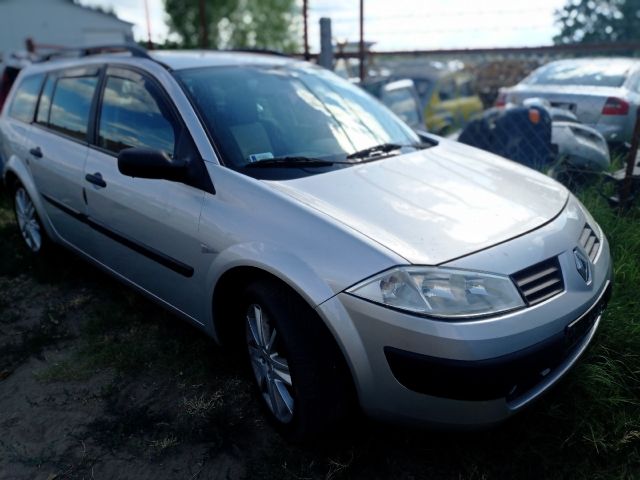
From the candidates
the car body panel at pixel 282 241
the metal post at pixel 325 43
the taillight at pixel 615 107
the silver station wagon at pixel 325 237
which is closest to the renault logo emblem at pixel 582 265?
the silver station wagon at pixel 325 237

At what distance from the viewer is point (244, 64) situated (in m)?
3.11

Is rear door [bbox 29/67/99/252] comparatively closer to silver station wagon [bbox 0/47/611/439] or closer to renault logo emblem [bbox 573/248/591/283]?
silver station wagon [bbox 0/47/611/439]

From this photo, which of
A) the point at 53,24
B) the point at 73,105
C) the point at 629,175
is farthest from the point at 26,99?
the point at 53,24

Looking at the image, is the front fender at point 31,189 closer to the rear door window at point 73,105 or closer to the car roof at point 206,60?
the rear door window at point 73,105

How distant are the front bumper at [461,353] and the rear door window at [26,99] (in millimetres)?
3259

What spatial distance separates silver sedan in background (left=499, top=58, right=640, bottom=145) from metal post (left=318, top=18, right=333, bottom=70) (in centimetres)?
255

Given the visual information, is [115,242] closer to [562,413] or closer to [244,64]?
[244,64]

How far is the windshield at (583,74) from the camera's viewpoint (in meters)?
6.44

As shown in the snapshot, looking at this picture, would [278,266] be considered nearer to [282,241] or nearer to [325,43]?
[282,241]

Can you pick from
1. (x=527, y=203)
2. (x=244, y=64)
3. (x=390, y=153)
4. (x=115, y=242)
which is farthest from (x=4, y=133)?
(x=527, y=203)

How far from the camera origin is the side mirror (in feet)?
7.72

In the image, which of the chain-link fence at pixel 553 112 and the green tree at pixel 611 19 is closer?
the chain-link fence at pixel 553 112

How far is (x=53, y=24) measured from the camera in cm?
2559

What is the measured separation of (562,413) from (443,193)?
1.07m
